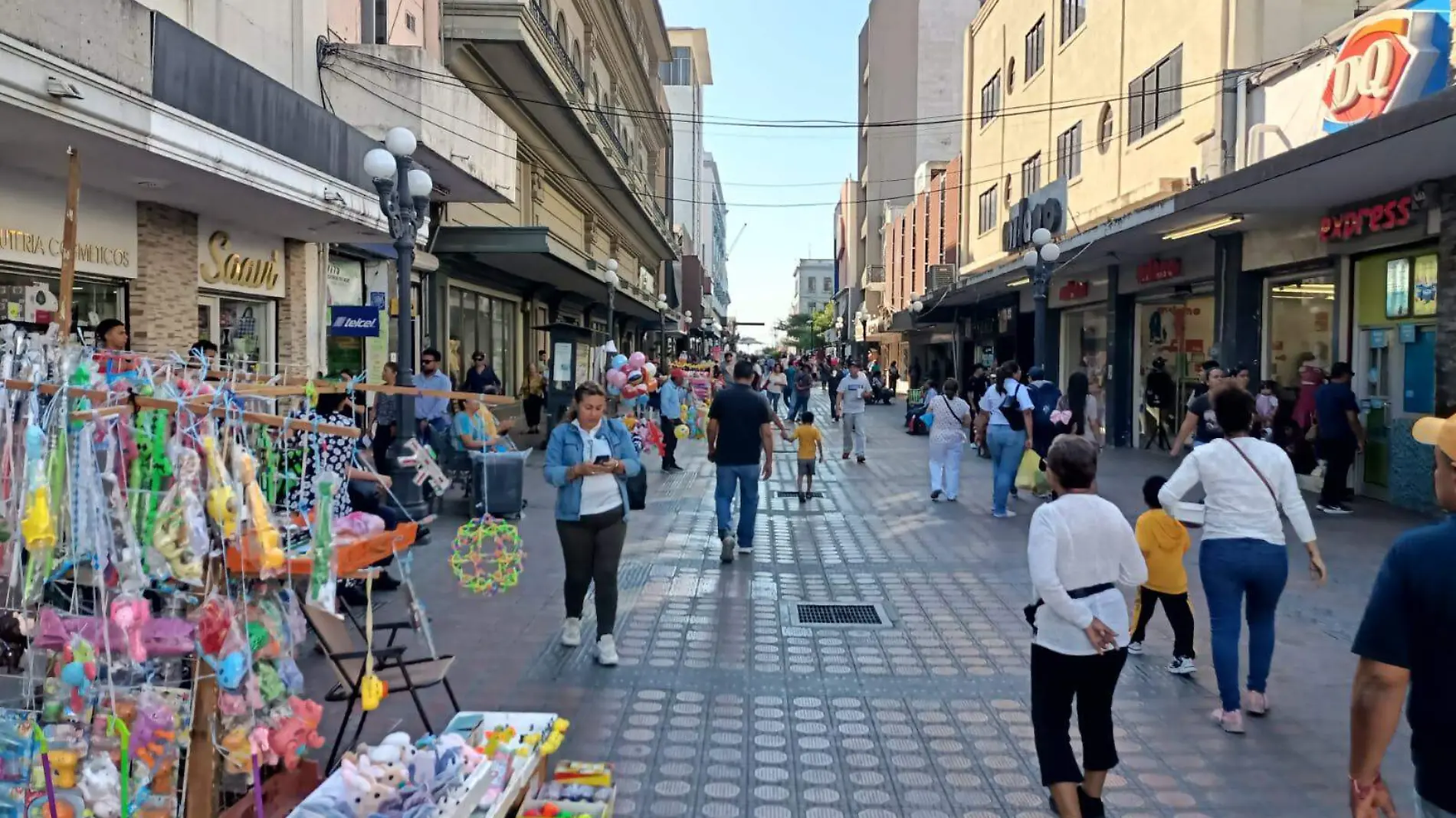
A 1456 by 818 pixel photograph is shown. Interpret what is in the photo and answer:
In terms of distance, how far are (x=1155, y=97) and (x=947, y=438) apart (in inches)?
377

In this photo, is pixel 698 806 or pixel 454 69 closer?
pixel 698 806

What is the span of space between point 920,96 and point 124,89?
52440 mm

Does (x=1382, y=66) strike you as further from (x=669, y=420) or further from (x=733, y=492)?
(x=669, y=420)

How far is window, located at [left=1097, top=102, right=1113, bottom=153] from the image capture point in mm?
20797

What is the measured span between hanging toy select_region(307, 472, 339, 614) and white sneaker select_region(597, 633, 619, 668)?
2320 millimetres

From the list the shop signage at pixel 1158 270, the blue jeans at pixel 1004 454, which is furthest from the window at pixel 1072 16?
the blue jeans at pixel 1004 454

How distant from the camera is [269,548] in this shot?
3.49 metres

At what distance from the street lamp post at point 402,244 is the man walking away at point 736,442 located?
3.24m

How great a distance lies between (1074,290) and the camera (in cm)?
2373

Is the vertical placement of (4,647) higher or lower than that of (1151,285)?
lower

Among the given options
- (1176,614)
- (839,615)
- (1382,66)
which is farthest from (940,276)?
(1176,614)

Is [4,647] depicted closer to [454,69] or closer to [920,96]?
[454,69]

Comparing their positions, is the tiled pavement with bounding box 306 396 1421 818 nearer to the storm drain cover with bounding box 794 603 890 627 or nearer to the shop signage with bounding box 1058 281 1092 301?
the storm drain cover with bounding box 794 603 890 627

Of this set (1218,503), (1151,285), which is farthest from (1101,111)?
(1218,503)
